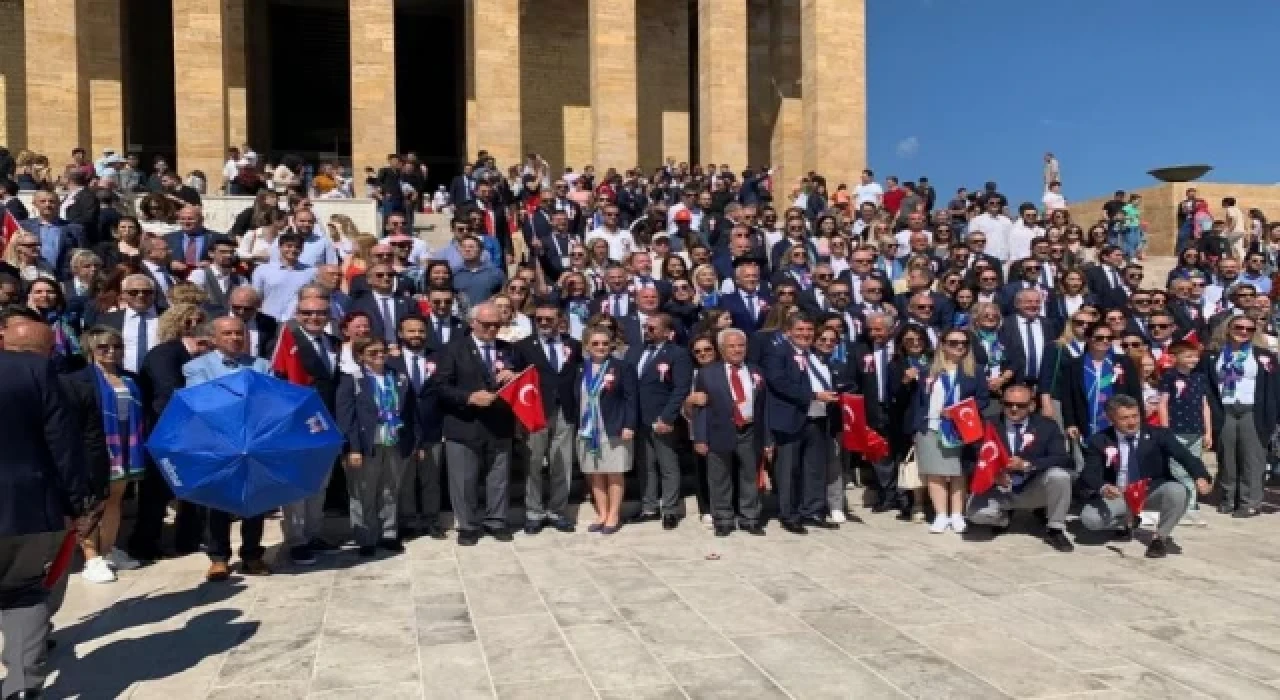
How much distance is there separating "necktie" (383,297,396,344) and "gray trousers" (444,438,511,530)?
3.79 ft

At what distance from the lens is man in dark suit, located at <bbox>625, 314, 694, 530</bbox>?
25.5 feet

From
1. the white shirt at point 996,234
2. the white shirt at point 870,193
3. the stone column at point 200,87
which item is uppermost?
the stone column at point 200,87

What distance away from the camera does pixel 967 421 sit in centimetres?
741

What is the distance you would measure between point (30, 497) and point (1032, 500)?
6.88 metres

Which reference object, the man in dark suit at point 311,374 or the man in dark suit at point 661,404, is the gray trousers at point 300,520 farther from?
the man in dark suit at point 661,404

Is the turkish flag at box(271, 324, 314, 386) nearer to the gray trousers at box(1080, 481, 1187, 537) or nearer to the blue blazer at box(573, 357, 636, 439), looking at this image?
the blue blazer at box(573, 357, 636, 439)

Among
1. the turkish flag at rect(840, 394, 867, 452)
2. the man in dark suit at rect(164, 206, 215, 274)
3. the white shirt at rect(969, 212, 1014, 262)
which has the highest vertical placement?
the white shirt at rect(969, 212, 1014, 262)

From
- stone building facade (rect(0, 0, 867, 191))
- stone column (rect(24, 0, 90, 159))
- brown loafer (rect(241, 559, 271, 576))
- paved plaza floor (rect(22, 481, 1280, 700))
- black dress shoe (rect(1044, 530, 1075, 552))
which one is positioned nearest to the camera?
paved plaza floor (rect(22, 481, 1280, 700))

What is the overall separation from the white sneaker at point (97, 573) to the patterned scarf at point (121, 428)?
1.95 feet

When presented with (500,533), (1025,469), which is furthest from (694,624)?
(1025,469)

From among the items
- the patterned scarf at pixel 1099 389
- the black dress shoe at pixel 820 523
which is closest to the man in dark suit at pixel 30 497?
the black dress shoe at pixel 820 523

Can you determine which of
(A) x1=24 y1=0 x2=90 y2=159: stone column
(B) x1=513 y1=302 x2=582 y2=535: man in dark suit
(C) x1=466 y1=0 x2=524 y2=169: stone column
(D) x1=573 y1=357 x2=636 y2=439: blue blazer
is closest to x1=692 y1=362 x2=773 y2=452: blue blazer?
(D) x1=573 y1=357 x2=636 y2=439: blue blazer

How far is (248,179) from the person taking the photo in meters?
16.7

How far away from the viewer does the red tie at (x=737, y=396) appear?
7664 mm
